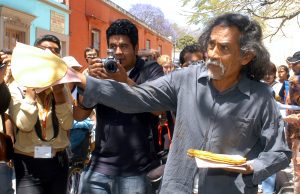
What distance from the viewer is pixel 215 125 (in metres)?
2.49

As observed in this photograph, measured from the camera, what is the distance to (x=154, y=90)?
2625mm

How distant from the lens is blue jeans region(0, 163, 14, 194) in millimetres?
3879

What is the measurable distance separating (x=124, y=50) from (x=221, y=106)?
1097mm

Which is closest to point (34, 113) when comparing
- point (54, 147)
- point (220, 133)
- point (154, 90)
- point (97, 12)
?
point (54, 147)

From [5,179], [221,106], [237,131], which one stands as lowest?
[5,179]

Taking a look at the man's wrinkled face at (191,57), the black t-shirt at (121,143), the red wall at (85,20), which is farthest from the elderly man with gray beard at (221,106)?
the red wall at (85,20)

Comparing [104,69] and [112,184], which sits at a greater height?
[104,69]

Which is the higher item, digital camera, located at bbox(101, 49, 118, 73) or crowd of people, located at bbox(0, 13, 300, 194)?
digital camera, located at bbox(101, 49, 118, 73)

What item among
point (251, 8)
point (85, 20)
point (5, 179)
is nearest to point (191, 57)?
point (5, 179)

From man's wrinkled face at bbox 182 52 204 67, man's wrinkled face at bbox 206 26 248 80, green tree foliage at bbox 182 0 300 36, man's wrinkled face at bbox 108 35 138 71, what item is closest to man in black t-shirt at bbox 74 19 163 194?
man's wrinkled face at bbox 108 35 138 71

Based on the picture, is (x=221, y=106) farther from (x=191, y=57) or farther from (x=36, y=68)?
(x=191, y=57)

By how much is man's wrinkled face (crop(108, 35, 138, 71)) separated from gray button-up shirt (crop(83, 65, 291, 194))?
785mm

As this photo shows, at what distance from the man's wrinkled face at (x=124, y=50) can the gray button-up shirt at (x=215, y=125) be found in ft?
2.57

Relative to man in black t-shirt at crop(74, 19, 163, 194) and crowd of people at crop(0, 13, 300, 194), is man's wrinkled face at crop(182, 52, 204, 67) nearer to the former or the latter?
crowd of people at crop(0, 13, 300, 194)
